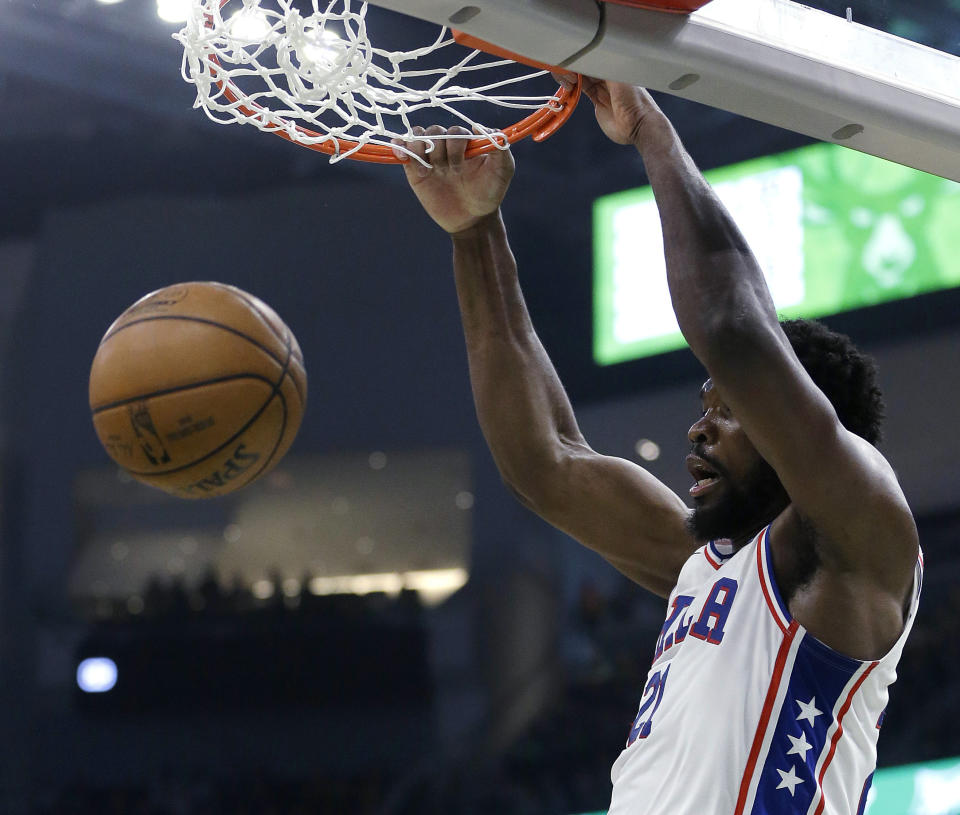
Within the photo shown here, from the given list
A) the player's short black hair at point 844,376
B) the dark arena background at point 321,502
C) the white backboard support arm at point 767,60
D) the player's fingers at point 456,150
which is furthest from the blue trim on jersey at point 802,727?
the dark arena background at point 321,502

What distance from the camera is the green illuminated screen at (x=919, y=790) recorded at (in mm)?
5695

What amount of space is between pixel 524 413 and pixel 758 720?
0.87 metres

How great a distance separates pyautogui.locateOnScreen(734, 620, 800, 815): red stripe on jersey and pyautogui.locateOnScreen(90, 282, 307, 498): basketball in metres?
1.23

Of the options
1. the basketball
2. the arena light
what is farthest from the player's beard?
the arena light

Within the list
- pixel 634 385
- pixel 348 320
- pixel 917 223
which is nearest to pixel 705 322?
pixel 917 223

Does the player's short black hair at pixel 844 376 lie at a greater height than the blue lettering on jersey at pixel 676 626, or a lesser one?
greater

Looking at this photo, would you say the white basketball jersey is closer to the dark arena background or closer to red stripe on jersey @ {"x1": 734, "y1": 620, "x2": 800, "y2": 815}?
red stripe on jersey @ {"x1": 734, "y1": 620, "x2": 800, "y2": 815}

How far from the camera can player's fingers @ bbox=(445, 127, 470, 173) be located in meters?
2.28

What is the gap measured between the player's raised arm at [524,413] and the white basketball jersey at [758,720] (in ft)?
1.60

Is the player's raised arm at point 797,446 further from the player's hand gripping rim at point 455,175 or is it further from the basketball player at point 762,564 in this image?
the player's hand gripping rim at point 455,175

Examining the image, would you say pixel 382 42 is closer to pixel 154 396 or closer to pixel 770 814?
pixel 154 396

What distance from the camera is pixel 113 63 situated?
23.7 feet

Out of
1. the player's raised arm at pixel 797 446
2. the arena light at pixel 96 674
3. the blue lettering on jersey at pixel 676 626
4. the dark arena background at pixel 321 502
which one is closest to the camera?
the player's raised arm at pixel 797 446

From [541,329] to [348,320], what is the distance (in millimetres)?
1239
